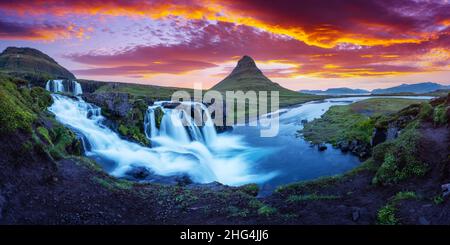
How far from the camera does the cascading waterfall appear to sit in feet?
81.1

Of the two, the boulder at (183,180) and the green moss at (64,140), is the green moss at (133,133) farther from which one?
the boulder at (183,180)

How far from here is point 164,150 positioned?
101 feet

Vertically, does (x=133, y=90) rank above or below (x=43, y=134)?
above

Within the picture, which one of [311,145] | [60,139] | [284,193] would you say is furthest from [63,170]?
[311,145]

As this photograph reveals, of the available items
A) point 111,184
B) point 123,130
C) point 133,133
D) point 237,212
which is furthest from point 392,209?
point 123,130

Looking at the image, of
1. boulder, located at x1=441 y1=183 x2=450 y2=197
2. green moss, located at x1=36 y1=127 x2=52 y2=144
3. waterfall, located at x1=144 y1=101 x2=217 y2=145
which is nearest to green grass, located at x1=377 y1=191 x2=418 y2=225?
boulder, located at x1=441 y1=183 x2=450 y2=197

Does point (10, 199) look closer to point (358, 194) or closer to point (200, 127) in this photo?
point (358, 194)

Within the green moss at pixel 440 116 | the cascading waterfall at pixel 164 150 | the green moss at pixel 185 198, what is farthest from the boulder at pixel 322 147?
the green moss at pixel 185 198

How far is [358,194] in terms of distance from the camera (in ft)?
46.0

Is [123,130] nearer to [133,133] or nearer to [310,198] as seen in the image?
[133,133]

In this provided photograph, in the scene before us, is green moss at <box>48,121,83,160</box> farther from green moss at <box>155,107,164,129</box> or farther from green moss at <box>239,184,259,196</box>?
green moss at <box>155,107,164,129</box>

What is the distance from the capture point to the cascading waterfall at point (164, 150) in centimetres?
2470
